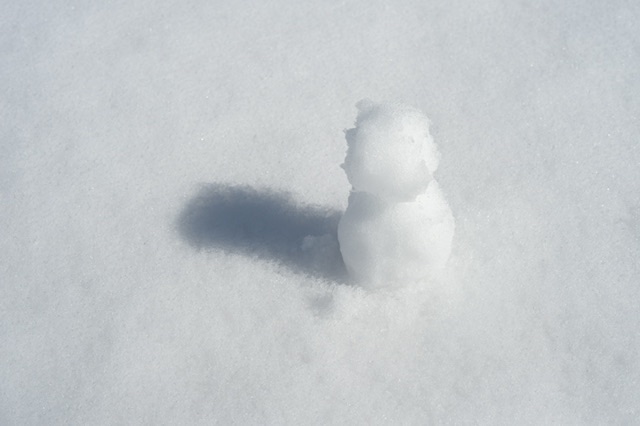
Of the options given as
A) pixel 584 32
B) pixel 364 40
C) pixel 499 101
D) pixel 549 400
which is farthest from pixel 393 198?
pixel 584 32

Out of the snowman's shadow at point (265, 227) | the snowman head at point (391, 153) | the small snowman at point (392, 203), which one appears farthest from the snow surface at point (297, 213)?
the snowman head at point (391, 153)

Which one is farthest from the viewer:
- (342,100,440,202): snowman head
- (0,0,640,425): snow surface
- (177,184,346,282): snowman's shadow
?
(177,184,346,282): snowman's shadow

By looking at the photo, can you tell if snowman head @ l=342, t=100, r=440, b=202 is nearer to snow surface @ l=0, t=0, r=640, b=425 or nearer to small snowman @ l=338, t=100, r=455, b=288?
small snowman @ l=338, t=100, r=455, b=288

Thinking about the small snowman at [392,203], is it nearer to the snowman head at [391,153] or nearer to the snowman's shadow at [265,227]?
the snowman head at [391,153]

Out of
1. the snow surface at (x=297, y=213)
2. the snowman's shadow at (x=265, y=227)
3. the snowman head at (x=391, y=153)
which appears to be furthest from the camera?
the snowman's shadow at (x=265, y=227)

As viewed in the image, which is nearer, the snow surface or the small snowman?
the small snowman

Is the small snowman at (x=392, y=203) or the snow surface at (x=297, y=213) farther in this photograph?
the snow surface at (x=297, y=213)

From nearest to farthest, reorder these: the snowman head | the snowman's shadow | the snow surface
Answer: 1. the snowman head
2. the snow surface
3. the snowman's shadow

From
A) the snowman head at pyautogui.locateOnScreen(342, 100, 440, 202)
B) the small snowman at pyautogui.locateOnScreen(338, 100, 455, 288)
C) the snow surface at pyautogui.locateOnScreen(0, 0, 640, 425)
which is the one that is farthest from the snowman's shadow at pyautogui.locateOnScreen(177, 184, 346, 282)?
the snowman head at pyautogui.locateOnScreen(342, 100, 440, 202)

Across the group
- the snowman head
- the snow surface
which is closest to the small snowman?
the snowman head

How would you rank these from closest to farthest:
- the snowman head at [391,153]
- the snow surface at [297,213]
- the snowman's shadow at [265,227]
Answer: the snowman head at [391,153], the snow surface at [297,213], the snowman's shadow at [265,227]

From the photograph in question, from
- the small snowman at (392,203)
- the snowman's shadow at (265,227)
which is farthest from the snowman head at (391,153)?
the snowman's shadow at (265,227)
